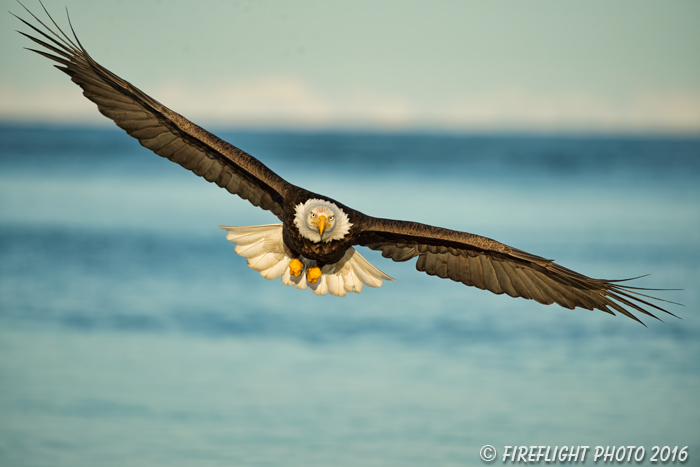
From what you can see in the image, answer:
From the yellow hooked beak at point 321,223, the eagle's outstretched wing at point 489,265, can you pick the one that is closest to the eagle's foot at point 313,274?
the eagle's outstretched wing at point 489,265

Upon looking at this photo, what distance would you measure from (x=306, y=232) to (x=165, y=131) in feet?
5.47

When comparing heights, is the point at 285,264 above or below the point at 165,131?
below

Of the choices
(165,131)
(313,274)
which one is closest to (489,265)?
(313,274)

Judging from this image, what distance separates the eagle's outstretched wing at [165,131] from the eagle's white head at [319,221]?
366 mm

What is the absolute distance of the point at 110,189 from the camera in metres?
28.9

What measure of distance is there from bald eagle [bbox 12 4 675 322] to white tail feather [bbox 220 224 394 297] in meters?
0.01

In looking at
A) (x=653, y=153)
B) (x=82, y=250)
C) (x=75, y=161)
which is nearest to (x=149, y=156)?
(x=75, y=161)

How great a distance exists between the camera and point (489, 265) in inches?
318

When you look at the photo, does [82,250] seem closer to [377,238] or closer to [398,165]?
[377,238]

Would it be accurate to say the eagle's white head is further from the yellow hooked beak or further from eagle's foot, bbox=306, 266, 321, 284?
eagle's foot, bbox=306, 266, 321, 284

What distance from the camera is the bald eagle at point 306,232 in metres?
7.44

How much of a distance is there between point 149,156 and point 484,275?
129ft

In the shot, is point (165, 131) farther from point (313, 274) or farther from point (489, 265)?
point (489, 265)

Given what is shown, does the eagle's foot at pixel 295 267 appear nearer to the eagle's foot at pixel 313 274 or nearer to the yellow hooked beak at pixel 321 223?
the eagle's foot at pixel 313 274
